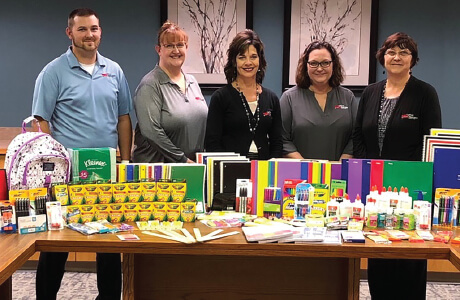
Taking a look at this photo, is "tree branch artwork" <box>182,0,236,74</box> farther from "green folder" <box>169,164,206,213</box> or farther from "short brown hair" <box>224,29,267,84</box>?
"green folder" <box>169,164,206,213</box>

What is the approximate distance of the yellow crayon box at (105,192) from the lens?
7.39 ft

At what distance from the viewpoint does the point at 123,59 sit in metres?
4.40

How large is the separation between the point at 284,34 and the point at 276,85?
0.44 meters

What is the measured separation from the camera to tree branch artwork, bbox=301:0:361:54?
4.25 meters

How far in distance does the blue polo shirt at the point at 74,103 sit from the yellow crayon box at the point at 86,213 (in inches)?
31.0

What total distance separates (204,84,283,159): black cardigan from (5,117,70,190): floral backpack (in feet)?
2.87

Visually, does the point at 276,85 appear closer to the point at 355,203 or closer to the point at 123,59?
the point at 123,59

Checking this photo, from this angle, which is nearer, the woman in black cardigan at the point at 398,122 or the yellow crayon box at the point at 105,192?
the yellow crayon box at the point at 105,192

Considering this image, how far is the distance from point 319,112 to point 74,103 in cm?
144

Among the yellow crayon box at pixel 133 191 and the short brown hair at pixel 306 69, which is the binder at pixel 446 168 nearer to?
the short brown hair at pixel 306 69

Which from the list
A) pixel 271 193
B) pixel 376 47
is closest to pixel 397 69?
pixel 271 193

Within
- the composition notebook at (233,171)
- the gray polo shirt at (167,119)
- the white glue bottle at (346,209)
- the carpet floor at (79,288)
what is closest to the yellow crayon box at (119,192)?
the composition notebook at (233,171)

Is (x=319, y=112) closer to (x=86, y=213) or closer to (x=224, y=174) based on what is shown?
(x=224, y=174)

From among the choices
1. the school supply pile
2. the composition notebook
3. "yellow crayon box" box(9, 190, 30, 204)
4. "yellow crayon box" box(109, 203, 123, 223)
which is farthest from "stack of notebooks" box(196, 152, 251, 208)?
"yellow crayon box" box(9, 190, 30, 204)
